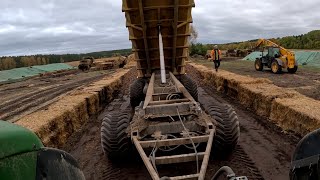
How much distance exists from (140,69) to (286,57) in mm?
12760

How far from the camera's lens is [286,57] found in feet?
68.0

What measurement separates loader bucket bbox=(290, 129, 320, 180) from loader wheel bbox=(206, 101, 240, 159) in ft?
9.68

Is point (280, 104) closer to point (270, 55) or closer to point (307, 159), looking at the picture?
point (307, 159)

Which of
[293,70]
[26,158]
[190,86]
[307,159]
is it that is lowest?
[293,70]

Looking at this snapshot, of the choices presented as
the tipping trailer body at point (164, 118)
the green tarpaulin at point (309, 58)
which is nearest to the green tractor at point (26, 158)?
the tipping trailer body at point (164, 118)

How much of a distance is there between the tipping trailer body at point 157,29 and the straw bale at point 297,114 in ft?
10.9

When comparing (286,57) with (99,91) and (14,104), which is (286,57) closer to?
(99,91)

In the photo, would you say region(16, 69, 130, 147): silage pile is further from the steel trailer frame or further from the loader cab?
the loader cab

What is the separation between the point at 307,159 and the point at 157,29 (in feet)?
24.0

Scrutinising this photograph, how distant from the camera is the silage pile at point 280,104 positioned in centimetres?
730

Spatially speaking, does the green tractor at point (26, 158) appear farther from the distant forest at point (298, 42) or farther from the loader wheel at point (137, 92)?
the distant forest at point (298, 42)

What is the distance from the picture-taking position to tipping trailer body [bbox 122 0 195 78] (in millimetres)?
8586

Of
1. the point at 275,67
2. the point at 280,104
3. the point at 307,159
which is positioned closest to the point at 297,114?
the point at 280,104

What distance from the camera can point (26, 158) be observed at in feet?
6.85
